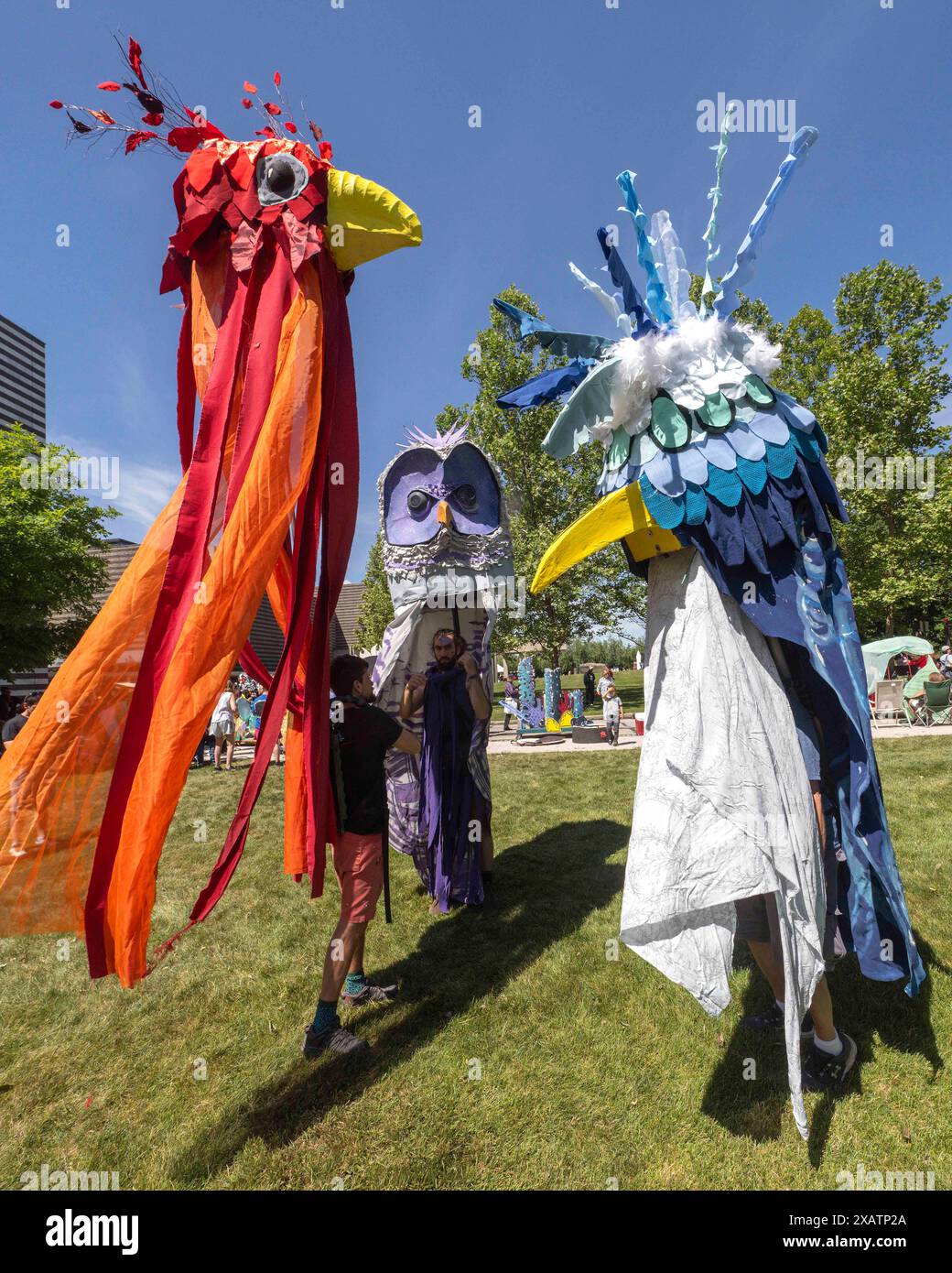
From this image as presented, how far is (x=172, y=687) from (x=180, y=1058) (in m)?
2.13

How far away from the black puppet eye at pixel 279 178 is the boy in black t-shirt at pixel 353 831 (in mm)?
2059

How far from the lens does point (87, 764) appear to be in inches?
84.8

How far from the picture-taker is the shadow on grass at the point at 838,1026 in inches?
91.8

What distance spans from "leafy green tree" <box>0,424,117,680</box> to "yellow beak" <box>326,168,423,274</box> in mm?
17458

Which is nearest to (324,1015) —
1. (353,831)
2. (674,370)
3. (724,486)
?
(353,831)

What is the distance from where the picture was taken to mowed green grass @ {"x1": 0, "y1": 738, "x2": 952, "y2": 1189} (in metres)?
2.21

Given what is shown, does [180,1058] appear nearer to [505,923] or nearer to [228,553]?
[505,923]

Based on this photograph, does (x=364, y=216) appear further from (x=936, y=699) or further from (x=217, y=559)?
(x=936, y=699)

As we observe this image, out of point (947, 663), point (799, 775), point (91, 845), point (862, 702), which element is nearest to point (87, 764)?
point (91, 845)

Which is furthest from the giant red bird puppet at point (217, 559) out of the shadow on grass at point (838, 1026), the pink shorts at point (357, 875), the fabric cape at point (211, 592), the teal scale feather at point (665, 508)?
the shadow on grass at point (838, 1026)

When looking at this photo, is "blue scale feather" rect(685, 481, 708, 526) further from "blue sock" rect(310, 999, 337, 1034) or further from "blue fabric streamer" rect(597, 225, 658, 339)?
"blue sock" rect(310, 999, 337, 1034)

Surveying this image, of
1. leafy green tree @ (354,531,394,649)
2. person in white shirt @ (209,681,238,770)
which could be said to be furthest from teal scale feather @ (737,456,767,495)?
leafy green tree @ (354,531,394,649)

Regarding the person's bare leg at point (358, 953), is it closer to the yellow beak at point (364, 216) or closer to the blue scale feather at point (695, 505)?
the blue scale feather at point (695, 505)

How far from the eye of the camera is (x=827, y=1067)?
98.0 inches
